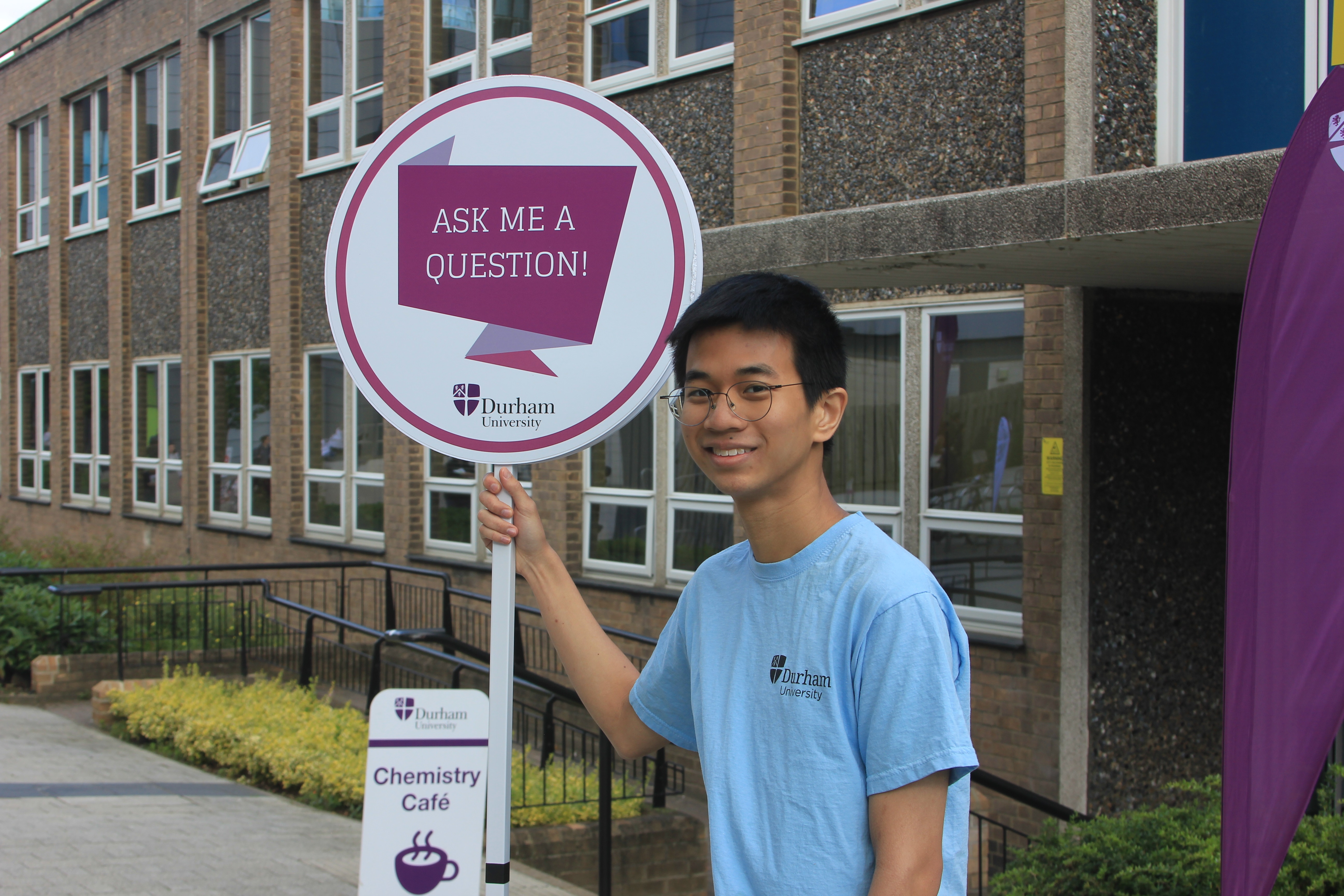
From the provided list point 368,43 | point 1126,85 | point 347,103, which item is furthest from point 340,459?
point 1126,85

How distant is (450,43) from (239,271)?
511 centimetres

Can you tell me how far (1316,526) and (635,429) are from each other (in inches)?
368

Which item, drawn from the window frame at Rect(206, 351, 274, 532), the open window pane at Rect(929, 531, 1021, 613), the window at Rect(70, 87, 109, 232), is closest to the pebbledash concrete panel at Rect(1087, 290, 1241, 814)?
the open window pane at Rect(929, 531, 1021, 613)

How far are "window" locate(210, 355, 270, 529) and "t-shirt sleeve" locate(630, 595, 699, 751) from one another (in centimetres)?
1502

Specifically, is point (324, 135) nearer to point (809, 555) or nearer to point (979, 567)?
point (979, 567)

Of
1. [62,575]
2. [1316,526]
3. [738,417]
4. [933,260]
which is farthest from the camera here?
[62,575]

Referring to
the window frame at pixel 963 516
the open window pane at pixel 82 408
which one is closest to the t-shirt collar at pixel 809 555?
the window frame at pixel 963 516

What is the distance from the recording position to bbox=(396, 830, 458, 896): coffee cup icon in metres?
3.29

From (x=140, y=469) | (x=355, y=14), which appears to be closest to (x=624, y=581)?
(x=355, y=14)

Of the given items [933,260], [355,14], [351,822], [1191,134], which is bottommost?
[351,822]

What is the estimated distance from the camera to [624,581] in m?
11.4

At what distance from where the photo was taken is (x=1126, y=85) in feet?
24.4

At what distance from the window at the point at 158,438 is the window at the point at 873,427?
41.6 feet

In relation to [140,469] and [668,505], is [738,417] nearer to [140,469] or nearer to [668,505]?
[668,505]
